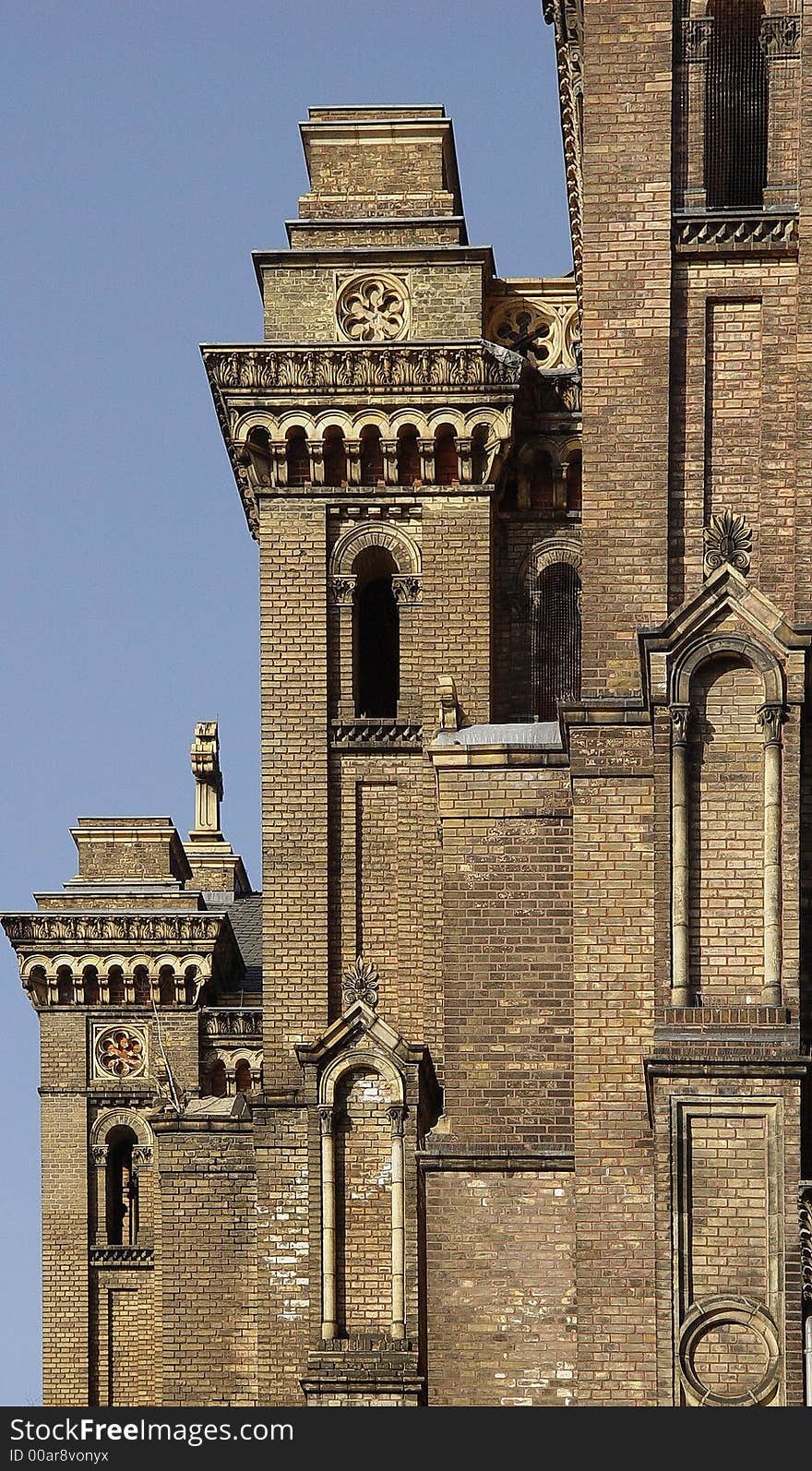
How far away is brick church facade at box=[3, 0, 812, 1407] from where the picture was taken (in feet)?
102

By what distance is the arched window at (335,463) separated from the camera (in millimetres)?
44906

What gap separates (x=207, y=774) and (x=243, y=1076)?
14117 millimetres

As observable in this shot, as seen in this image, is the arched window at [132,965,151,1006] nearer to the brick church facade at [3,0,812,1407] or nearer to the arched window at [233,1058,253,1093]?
the brick church facade at [3,0,812,1407]

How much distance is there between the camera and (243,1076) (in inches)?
2151

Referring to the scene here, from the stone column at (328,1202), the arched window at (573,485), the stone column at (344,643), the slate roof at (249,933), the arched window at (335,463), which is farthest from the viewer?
the slate roof at (249,933)

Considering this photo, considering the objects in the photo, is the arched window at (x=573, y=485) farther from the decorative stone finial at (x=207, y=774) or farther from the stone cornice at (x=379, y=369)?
the decorative stone finial at (x=207, y=774)

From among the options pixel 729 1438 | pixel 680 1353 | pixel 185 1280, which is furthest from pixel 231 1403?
pixel 729 1438

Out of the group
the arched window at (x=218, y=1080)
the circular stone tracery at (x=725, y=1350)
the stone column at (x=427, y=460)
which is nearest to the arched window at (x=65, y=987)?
the arched window at (x=218, y=1080)

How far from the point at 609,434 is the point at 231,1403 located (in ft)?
44.9

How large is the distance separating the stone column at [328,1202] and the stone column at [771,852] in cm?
1121

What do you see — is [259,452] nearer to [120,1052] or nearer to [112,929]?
[112,929]

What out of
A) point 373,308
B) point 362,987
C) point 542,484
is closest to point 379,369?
point 373,308

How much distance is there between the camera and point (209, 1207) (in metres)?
43.0

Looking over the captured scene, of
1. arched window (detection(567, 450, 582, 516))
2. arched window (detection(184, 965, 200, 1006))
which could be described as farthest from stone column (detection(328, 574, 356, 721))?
arched window (detection(184, 965, 200, 1006))
